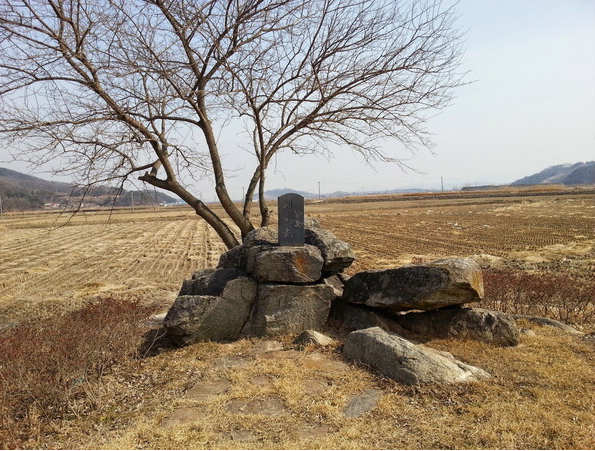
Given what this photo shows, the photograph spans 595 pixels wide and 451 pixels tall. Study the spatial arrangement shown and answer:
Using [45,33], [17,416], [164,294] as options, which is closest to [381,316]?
[17,416]

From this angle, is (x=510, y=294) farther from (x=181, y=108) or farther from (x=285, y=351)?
(x=181, y=108)

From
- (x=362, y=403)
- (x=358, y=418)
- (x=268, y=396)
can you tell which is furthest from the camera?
(x=268, y=396)

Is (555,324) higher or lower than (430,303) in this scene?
lower

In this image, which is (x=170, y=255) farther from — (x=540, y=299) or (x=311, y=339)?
(x=540, y=299)

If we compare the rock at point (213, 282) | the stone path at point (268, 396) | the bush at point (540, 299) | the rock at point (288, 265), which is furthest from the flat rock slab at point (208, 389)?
the bush at point (540, 299)

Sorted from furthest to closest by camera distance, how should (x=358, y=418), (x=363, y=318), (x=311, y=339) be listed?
1. (x=363, y=318)
2. (x=311, y=339)
3. (x=358, y=418)

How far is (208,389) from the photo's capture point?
5.17 m

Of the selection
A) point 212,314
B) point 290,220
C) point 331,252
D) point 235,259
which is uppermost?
point 290,220

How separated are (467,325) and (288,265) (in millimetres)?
2913

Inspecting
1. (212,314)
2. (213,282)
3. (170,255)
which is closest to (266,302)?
(212,314)

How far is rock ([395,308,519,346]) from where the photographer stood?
6.55 meters

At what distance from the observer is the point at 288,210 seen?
24.4 ft

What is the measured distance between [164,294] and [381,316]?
26.8 feet

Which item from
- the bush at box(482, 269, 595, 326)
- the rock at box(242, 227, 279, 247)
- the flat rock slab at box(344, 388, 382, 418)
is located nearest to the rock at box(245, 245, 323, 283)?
the rock at box(242, 227, 279, 247)
